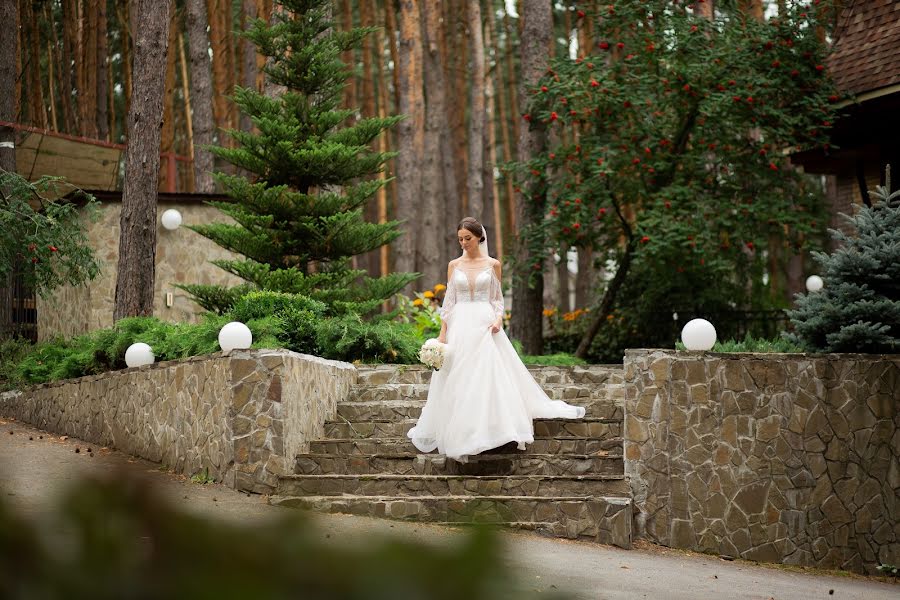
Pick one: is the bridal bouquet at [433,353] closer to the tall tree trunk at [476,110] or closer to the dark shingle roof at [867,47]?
the dark shingle roof at [867,47]

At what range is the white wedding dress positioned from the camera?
369 inches

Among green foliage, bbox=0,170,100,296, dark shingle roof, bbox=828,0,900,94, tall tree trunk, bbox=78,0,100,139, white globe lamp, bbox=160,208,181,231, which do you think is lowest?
green foliage, bbox=0,170,100,296

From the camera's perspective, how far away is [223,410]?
931 centimetres

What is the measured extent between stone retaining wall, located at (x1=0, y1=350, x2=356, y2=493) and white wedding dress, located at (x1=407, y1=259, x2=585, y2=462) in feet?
3.76

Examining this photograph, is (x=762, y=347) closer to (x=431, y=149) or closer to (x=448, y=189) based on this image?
(x=431, y=149)

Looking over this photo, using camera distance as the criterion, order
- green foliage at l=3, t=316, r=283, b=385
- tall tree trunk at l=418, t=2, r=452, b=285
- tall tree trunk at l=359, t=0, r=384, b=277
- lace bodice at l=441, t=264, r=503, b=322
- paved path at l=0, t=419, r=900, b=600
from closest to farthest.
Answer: paved path at l=0, t=419, r=900, b=600
lace bodice at l=441, t=264, r=503, b=322
green foliage at l=3, t=316, r=283, b=385
tall tree trunk at l=418, t=2, r=452, b=285
tall tree trunk at l=359, t=0, r=384, b=277

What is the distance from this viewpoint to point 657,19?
1778 centimetres

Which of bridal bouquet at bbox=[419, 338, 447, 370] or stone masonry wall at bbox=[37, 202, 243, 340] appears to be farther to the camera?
stone masonry wall at bbox=[37, 202, 243, 340]

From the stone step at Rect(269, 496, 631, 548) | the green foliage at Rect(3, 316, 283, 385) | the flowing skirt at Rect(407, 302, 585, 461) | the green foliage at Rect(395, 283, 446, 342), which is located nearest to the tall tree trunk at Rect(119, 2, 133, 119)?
the green foliage at Rect(395, 283, 446, 342)

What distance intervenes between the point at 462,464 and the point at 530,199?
9.39 m

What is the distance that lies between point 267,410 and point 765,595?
14.1 feet

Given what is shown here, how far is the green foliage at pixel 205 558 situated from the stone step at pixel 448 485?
8022 mm

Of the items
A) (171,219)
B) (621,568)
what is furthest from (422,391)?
(171,219)

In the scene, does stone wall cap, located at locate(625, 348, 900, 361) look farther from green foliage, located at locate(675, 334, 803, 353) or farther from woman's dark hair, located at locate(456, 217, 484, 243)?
woman's dark hair, located at locate(456, 217, 484, 243)
